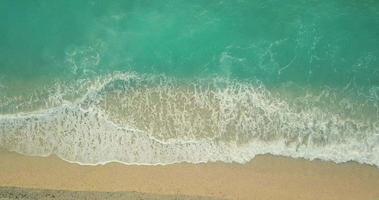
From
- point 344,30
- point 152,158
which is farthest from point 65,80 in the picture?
point 344,30

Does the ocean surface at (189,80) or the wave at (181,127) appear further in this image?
the ocean surface at (189,80)

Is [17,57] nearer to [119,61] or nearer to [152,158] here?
[119,61]

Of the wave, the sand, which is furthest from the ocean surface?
the sand

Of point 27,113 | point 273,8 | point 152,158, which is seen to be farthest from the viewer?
point 273,8

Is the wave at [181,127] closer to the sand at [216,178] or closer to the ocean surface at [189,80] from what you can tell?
the ocean surface at [189,80]

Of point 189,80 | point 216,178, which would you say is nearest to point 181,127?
point 189,80

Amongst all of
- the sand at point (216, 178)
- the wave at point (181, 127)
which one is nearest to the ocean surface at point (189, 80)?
the wave at point (181, 127)
